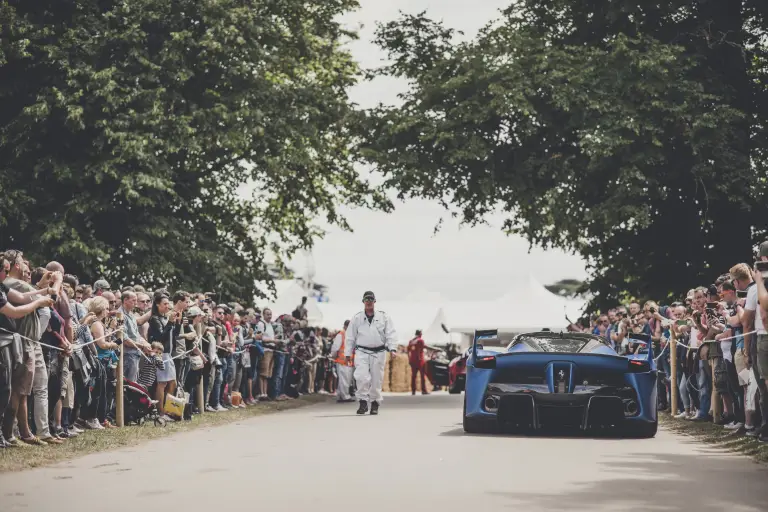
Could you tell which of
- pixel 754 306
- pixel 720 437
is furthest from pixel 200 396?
pixel 754 306

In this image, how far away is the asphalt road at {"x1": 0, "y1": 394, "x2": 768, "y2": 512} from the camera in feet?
32.7

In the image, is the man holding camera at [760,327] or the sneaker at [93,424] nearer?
the man holding camera at [760,327]

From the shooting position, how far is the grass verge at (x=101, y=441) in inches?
510

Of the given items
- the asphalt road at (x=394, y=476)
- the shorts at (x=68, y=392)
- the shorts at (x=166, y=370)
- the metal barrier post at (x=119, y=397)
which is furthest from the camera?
the shorts at (x=166, y=370)

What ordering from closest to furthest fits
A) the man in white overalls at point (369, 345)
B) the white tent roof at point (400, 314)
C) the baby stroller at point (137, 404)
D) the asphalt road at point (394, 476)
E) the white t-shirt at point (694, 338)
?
the asphalt road at point (394, 476) < the baby stroller at point (137, 404) < the white t-shirt at point (694, 338) < the man in white overalls at point (369, 345) < the white tent roof at point (400, 314)

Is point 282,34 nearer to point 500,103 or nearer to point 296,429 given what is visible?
point 500,103

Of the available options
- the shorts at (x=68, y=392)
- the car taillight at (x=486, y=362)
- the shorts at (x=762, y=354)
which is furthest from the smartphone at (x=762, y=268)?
the shorts at (x=68, y=392)

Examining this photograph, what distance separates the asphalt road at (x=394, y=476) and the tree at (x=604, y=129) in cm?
1425

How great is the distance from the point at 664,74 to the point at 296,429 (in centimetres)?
1490

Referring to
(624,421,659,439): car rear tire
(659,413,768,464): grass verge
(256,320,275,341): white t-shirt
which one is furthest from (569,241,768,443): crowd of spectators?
(256,320,275,341): white t-shirt

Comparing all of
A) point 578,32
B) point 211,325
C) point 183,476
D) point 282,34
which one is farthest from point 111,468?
point 282,34

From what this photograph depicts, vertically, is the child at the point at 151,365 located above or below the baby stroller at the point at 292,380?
below

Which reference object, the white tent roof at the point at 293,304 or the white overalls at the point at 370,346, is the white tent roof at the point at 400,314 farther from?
the white overalls at the point at 370,346

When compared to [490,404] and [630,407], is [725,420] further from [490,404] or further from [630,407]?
[490,404]
